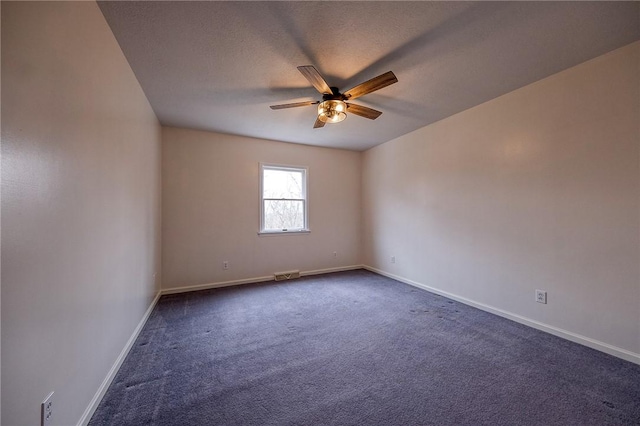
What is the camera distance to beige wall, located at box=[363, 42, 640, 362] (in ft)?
6.82

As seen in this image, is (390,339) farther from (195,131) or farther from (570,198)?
(195,131)

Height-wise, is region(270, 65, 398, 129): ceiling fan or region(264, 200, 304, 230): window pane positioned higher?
region(270, 65, 398, 129): ceiling fan

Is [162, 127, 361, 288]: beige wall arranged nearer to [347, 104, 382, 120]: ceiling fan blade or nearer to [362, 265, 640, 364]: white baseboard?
[347, 104, 382, 120]: ceiling fan blade

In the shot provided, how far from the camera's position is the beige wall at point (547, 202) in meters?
2.08

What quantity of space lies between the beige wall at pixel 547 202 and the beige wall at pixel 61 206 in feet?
12.6

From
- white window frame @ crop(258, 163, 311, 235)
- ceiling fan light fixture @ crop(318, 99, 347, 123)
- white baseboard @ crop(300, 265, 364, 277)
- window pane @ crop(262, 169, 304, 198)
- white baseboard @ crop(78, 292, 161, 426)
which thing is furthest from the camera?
white baseboard @ crop(300, 265, 364, 277)

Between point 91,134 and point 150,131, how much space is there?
5.80ft

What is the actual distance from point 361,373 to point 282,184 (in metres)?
3.48

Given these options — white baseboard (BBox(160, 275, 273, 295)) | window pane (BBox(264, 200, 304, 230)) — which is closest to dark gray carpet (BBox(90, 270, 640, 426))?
white baseboard (BBox(160, 275, 273, 295))

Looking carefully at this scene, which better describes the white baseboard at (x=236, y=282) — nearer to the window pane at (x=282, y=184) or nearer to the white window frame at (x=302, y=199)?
the white window frame at (x=302, y=199)

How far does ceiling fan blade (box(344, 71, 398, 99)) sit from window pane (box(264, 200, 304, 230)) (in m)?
2.67

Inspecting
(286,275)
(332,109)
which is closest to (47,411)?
(332,109)

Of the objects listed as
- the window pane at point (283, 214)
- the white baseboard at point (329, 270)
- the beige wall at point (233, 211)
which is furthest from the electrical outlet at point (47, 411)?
the white baseboard at point (329, 270)

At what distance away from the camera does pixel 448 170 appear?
3564mm
